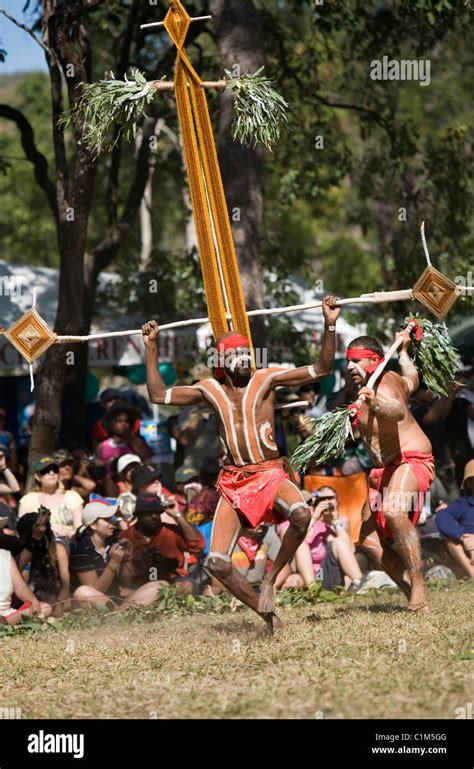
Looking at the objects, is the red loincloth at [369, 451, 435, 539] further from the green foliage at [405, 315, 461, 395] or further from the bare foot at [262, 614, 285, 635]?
the bare foot at [262, 614, 285, 635]

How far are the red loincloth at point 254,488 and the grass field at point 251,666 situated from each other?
0.78 metres

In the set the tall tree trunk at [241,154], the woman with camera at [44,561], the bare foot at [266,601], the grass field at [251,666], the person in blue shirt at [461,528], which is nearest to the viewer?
the grass field at [251,666]

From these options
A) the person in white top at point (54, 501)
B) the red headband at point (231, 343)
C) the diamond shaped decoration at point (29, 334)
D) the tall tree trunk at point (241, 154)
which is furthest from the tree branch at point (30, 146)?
the red headband at point (231, 343)

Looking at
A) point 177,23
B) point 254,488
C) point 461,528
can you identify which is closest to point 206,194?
point 177,23

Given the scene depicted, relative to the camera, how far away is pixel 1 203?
3691 centimetres

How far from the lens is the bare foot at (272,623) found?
322 inches

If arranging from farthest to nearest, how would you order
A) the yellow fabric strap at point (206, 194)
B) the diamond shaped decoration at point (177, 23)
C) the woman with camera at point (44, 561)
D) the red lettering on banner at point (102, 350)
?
the red lettering on banner at point (102, 350) < the woman with camera at point (44, 561) < the diamond shaped decoration at point (177, 23) < the yellow fabric strap at point (206, 194)

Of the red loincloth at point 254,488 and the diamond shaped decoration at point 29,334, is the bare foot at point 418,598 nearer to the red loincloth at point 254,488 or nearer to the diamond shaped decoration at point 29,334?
the red loincloth at point 254,488

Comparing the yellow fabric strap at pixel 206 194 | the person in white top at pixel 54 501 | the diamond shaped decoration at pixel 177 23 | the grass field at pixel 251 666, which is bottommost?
the grass field at pixel 251 666

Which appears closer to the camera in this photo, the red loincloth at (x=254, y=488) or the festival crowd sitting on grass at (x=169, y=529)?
the red loincloth at (x=254, y=488)

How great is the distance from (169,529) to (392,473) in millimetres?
2314
